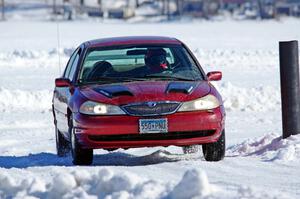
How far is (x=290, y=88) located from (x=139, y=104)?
2056 mm

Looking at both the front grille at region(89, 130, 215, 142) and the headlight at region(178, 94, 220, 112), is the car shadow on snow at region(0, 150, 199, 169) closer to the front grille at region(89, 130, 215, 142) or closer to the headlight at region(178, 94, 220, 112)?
the front grille at region(89, 130, 215, 142)

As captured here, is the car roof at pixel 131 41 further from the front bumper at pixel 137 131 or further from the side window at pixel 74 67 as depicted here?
the front bumper at pixel 137 131

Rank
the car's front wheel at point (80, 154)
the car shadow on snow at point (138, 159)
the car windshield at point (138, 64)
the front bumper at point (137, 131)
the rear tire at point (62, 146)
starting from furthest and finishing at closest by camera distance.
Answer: the rear tire at point (62, 146) → the car windshield at point (138, 64) → the car shadow on snow at point (138, 159) → the car's front wheel at point (80, 154) → the front bumper at point (137, 131)

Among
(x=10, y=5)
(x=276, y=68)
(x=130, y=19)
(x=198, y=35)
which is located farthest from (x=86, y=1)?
(x=276, y=68)

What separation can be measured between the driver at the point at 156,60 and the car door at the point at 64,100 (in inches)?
32.4

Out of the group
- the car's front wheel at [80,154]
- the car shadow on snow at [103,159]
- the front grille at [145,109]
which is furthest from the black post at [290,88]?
the car's front wheel at [80,154]

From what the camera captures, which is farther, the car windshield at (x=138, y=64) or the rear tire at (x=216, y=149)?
the car windshield at (x=138, y=64)

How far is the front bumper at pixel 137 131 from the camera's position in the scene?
934 cm

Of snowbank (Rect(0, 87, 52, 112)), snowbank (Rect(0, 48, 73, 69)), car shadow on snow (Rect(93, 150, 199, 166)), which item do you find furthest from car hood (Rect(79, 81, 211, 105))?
snowbank (Rect(0, 48, 73, 69))

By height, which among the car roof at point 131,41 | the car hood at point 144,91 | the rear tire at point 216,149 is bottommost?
the rear tire at point 216,149

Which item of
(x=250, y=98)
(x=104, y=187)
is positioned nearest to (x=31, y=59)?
(x=250, y=98)

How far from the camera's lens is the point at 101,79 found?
10398mm

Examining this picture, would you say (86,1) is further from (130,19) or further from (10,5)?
(130,19)

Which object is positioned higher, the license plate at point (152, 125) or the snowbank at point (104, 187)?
the snowbank at point (104, 187)
